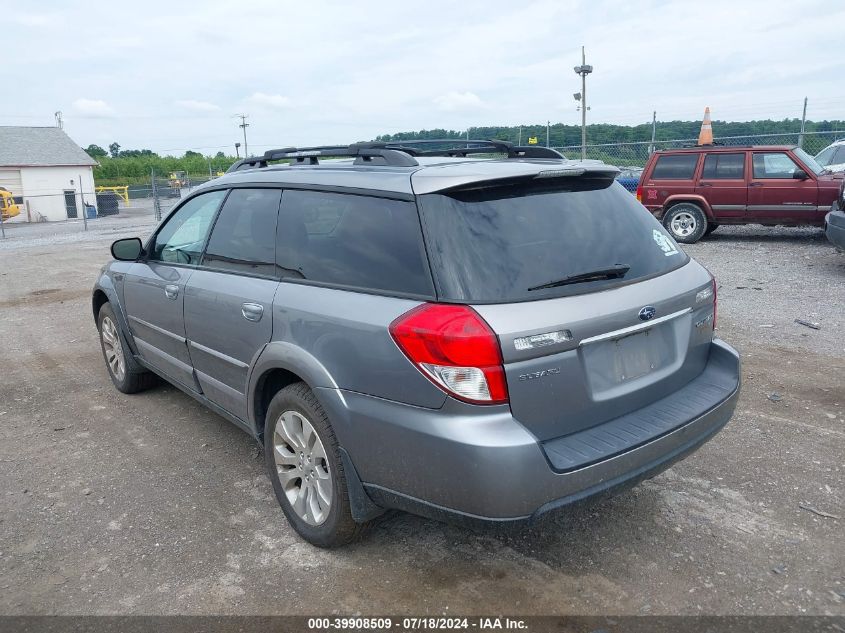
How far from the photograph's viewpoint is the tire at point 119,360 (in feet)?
16.7

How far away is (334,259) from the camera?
2.98 m

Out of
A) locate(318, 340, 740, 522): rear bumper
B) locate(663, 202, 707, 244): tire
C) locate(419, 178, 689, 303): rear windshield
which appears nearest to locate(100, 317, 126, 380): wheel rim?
locate(318, 340, 740, 522): rear bumper

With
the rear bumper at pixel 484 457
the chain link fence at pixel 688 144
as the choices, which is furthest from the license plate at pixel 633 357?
the chain link fence at pixel 688 144

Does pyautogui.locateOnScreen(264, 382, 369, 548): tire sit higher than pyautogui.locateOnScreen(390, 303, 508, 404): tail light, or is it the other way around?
pyautogui.locateOnScreen(390, 303, 508, 404): tail light

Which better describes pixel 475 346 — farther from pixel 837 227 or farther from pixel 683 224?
pixel 683 224

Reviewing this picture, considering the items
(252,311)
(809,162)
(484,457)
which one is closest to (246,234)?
(252,311)

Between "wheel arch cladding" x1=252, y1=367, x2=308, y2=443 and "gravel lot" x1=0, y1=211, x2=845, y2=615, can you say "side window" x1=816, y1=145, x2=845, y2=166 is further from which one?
"wheel arch cladding" x1=252, y1=367, x2=308, y2=443

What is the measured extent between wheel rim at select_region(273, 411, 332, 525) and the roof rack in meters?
1.24

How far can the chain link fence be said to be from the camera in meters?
17.7

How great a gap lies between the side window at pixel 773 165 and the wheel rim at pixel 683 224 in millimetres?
1361

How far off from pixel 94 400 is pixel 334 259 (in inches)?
130

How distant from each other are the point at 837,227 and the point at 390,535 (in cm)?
831

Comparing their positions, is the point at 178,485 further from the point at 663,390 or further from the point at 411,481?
the point at 663,390

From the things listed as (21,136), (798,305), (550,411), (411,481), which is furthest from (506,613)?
(21,136)
